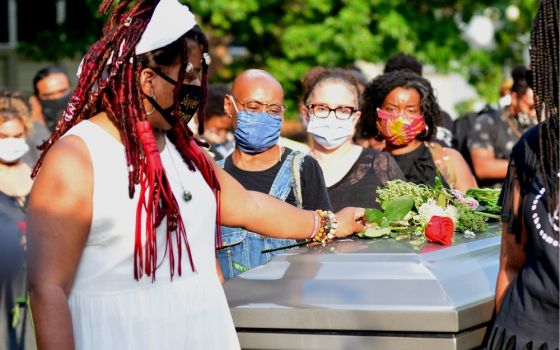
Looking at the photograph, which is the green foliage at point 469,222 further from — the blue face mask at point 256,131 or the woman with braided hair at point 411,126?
the woman with braided hair at point 411,126

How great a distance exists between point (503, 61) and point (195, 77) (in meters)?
16.3

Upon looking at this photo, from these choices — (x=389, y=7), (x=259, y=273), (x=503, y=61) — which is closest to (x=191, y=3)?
(x=389, y=7)

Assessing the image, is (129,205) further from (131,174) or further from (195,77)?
(195,77)

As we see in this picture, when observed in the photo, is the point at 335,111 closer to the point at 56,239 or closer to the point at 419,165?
the point at 419,165

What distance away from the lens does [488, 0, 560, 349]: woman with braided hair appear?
3.03 meters

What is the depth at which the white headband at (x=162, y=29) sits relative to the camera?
10.1 feet

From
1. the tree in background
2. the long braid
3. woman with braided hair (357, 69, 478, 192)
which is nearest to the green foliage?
the long braid

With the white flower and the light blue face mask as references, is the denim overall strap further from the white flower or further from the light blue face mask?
the white flower

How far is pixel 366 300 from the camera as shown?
356 cm

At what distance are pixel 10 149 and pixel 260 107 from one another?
2.40m

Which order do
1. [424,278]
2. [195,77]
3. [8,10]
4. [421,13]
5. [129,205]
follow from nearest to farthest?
1. [129,205]
2. [195,77]
3. [424,278]
4. [421,13]
5. [8,10]

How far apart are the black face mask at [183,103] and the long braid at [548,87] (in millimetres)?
969

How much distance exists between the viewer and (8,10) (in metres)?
21.8

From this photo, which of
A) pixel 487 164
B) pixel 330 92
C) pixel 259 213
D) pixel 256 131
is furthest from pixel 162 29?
pixel 487 164
